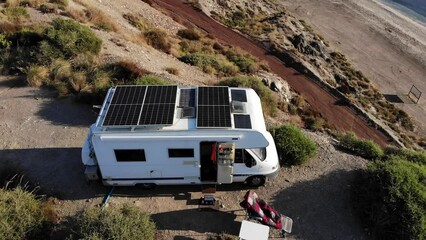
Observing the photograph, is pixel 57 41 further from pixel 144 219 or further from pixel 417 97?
pixel 417 97

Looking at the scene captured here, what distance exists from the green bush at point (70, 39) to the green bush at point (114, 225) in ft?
41.8

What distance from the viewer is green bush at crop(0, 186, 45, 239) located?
1148 cm

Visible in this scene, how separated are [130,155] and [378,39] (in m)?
43.8

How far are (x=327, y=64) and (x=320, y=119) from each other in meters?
14.0

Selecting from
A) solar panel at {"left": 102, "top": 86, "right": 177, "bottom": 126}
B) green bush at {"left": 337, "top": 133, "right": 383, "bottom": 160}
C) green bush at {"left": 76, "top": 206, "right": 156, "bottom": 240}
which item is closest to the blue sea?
green bush at {"left": 337, "top": 133, "right": 383, "bottom": 160}

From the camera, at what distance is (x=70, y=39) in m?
21.6

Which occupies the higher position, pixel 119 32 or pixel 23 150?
pixel 119 32

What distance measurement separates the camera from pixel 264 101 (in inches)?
882

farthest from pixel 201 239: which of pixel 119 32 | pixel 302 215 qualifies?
pixel 119 32

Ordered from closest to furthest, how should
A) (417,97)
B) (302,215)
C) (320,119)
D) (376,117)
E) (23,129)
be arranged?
(302,215) < (23,129) < (320,119) < (376,117) < (417,97)

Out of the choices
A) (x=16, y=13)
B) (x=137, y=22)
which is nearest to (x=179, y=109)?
(x=16, y=13)

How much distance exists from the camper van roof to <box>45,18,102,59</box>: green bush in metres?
8.41

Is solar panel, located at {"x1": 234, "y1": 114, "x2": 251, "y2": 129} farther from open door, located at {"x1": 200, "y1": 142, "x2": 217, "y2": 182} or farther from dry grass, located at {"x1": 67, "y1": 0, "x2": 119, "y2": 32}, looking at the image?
dry grass, located at {"x1": 67, "y1": 0, "x2": 119, "y2": 32}

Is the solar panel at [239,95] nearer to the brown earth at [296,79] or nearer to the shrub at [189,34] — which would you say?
the brown earth at [296,79]
